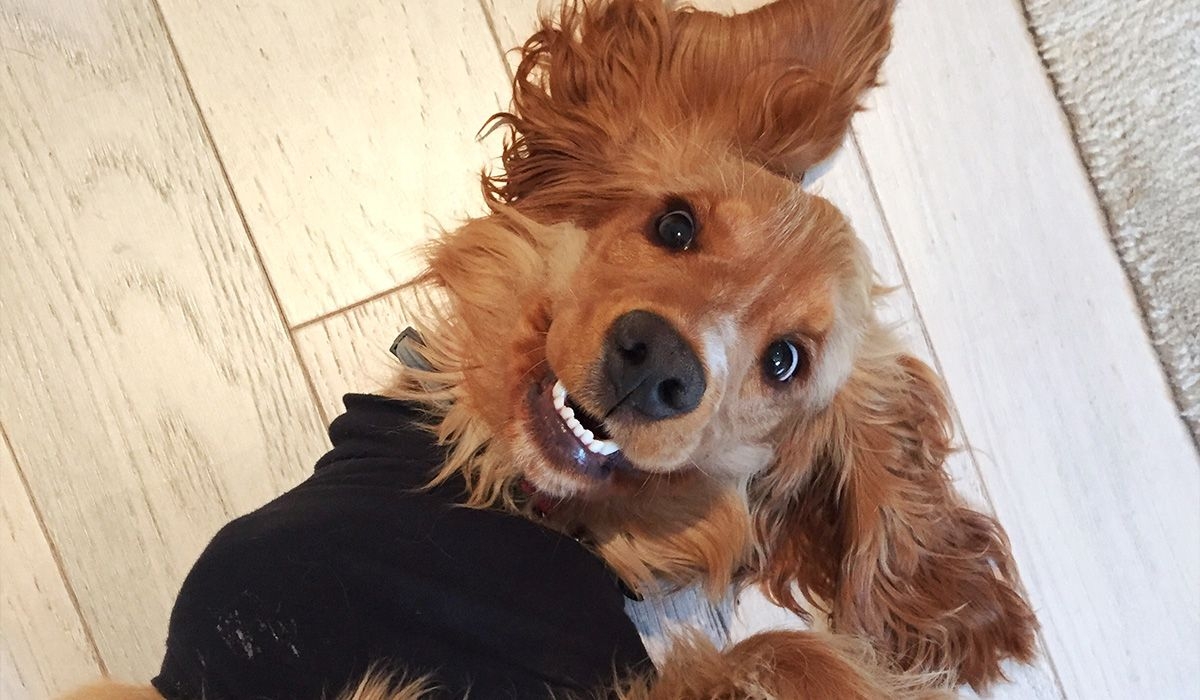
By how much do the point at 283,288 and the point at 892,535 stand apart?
119cm

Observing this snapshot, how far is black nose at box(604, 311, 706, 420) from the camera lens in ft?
3.46

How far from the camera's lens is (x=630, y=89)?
1396mm

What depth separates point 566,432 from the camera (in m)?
1.16

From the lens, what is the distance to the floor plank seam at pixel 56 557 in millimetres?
1599

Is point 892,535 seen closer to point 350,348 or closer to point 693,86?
point 693,86

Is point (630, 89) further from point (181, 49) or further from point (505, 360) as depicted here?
point (181, 49)

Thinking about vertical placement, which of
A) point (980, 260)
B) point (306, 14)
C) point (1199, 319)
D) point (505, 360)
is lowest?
point (1199, 319)

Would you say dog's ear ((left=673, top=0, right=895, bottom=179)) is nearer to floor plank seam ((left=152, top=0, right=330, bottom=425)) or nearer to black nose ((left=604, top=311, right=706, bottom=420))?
black nose ((left=604, top=311, right=706, bottom=420))

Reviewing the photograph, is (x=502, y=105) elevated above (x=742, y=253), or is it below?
above

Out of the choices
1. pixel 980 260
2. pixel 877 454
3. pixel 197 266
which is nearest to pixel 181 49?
pixel 197 266

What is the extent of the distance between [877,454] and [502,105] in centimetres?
95

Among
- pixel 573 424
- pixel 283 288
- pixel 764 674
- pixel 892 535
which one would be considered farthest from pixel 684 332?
pixel 283 288

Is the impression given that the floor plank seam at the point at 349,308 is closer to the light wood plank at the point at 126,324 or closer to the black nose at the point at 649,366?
the light wood plank at the point at 126,324

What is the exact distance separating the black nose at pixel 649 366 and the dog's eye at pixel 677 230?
200 millimetres
